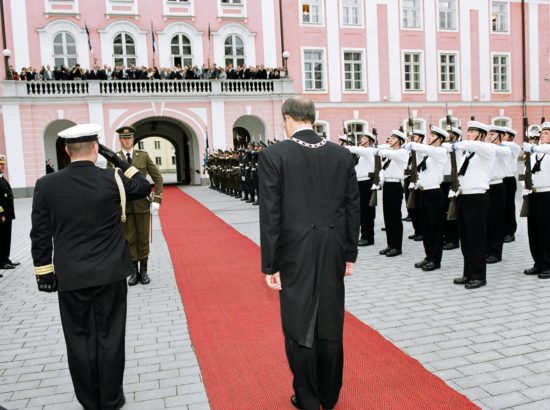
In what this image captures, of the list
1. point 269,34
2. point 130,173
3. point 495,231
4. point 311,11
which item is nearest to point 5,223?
point 130,173

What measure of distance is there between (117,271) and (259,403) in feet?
4.36

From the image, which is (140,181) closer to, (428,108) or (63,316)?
(63,316)

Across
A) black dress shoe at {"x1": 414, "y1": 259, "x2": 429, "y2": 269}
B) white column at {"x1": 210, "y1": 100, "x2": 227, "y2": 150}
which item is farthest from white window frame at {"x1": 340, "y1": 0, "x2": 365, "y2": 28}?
black dress shoe at {"x1": 414, "y1": 259, "x2": 429, "y2": 269}

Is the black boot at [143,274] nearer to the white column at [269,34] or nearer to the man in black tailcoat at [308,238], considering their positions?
the man in black tailcoat at [308,238]

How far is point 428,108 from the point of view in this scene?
3159 cm

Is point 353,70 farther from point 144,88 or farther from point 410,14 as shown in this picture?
point 144,88

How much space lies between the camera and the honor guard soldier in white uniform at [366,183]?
31.3ft

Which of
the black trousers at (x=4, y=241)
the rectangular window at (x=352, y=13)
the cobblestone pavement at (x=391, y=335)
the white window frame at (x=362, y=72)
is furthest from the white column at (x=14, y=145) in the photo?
the cobblestone pavement at (x=391, y=335)

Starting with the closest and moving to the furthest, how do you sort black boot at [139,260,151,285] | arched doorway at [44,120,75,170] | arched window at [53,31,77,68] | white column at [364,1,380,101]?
black boot at [139,260,151,285]
arched window at [53,31,77,68]
arched doorway at [44,120,75,170]
white column at [364,1,380,101]

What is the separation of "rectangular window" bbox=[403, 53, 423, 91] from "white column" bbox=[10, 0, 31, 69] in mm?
20378

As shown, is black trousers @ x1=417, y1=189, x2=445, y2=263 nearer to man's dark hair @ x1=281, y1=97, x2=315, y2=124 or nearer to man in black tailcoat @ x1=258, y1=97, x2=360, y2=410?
man in black tailcoat @ x1=258, y1=97, x2=360, y2=410

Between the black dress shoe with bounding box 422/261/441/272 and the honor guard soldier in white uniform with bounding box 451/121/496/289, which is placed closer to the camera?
the honor guard soldier in white uniform with bounding box 451/121/496/289

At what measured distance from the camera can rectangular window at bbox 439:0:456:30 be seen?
31578mm

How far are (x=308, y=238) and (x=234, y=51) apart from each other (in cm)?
2724
